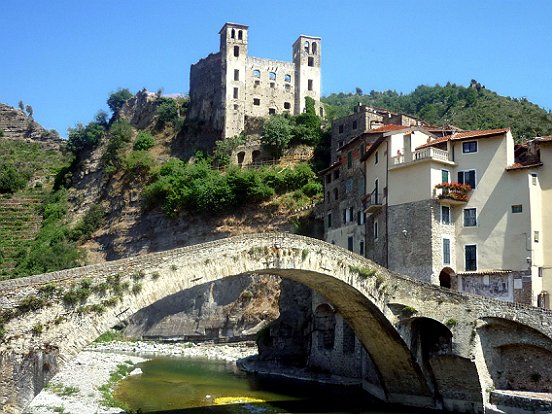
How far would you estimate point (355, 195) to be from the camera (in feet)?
152

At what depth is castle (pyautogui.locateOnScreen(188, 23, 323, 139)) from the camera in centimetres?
8162

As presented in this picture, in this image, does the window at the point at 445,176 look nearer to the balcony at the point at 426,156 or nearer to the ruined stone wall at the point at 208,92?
the balcony at the point at 426,156

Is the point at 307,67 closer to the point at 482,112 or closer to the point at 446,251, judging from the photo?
the point at 482,112

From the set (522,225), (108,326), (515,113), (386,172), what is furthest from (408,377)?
(515,113)

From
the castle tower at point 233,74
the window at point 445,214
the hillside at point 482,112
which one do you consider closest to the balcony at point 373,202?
the window at point 445,214

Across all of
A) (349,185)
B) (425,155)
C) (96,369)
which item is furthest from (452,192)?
(96,369)

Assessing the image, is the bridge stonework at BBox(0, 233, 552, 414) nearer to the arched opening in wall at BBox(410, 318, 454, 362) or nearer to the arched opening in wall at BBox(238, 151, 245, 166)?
the arched opening in wall at BBox(410, 318, 454, 362)

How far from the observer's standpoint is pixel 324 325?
43062 millimetres

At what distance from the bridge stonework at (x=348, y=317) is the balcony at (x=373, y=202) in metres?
10.0

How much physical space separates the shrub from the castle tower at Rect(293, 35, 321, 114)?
19.8 meters

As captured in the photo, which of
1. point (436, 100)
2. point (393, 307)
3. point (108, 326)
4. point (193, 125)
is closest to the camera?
point (108, 326)

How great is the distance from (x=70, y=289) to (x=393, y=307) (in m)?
15.5

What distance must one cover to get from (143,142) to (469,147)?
55.4 m

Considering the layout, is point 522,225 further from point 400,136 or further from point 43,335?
point 43,335
